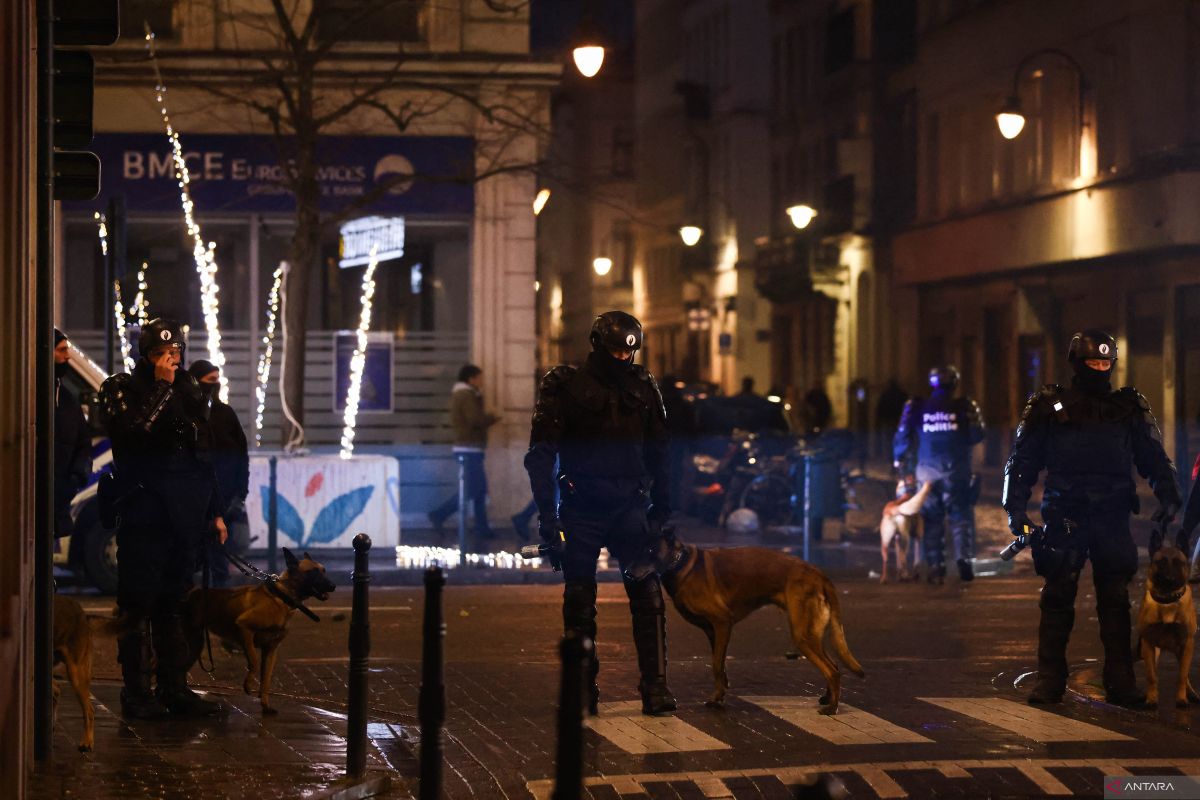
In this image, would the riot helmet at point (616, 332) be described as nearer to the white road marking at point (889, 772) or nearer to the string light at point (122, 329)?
the white road marking at point (889, 772)

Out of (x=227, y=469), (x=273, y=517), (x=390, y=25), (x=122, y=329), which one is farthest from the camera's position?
(x=390, y=25)

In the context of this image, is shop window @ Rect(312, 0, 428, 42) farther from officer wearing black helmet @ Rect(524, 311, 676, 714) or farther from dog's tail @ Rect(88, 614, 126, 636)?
dog's tail @ Rect(88, 614, 126, 636)

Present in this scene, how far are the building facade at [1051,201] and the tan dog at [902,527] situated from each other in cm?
1450

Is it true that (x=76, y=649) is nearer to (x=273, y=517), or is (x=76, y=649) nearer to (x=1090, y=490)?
(x=1090, y=490)

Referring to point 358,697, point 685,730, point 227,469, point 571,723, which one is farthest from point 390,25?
point 571,723

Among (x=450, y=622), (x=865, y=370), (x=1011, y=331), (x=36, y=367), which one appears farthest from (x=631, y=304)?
(x=36, y=367)

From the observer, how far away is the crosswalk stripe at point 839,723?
8.77 meters

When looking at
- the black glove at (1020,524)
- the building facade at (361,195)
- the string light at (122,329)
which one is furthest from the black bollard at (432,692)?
the building facade at (361,195)

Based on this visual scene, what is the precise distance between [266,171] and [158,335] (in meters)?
15.1

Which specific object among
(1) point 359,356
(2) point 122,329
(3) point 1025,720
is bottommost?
(3) point 1025,720

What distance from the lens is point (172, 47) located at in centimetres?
2442

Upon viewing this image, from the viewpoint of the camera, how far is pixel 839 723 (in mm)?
9195

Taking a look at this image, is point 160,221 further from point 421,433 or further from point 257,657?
point 257,657

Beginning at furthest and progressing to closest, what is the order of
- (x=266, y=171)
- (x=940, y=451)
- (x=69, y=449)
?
(x=266, y=171) → (x=940, y=451) → (x=69, y=449)
